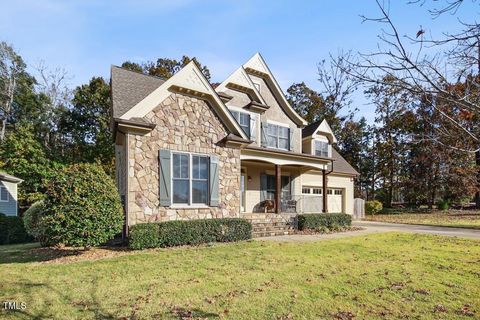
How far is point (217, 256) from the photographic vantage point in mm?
8594

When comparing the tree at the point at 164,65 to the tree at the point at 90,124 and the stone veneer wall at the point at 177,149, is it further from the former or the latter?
the stone veneer wall at the point at 177,149

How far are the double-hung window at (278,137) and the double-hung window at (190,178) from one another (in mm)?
6668

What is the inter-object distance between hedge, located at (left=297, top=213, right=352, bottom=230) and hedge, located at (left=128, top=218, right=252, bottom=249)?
12.2ft

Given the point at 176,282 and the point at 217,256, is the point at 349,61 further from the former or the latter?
the point at 217,256

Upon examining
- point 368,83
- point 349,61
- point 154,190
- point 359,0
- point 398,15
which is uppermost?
point 359,0

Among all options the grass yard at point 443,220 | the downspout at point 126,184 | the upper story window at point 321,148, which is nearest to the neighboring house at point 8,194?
the downspout at point 126,184

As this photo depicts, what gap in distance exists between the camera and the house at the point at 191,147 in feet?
34.3

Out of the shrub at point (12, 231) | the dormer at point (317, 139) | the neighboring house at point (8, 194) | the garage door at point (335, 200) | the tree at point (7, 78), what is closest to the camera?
the shrub at point (12, 231)

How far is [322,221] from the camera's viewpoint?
15219 millimetres

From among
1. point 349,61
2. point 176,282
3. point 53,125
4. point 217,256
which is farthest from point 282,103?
point 53,125

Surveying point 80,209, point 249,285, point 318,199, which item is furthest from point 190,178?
point 318,199

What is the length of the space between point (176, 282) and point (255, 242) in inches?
218

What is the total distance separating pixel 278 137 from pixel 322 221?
5749mm

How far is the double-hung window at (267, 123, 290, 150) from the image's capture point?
58.7 ft
